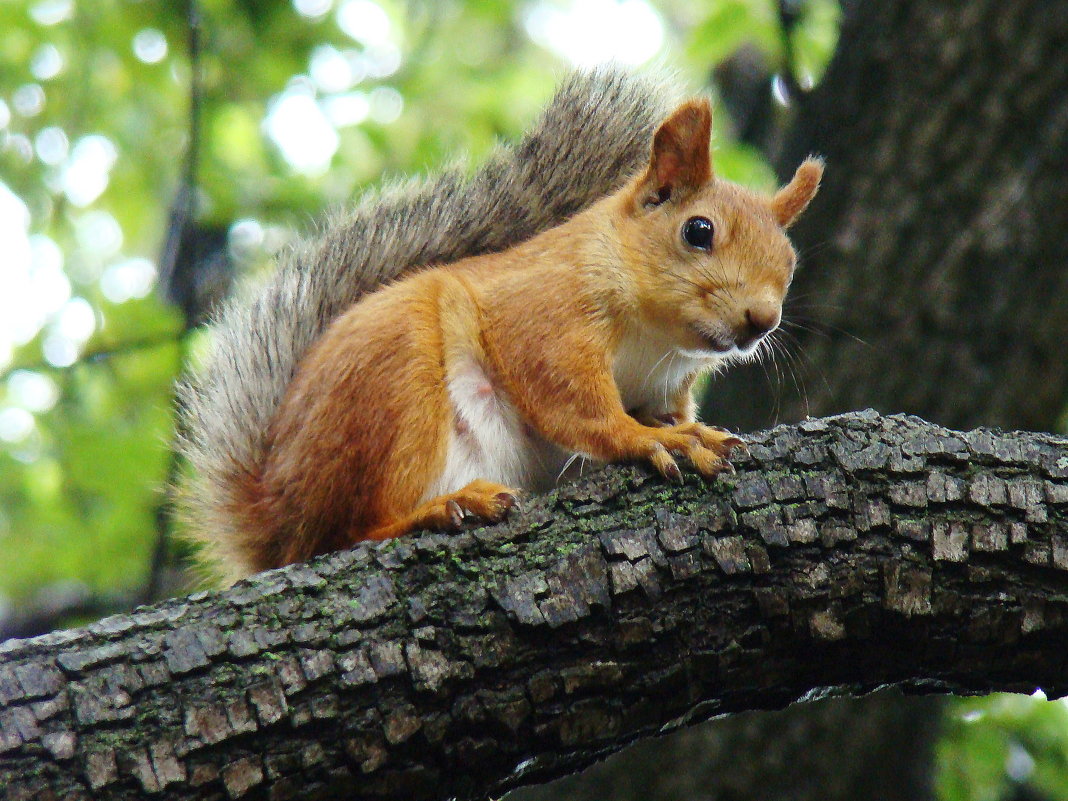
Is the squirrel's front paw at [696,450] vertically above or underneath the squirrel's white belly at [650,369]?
above

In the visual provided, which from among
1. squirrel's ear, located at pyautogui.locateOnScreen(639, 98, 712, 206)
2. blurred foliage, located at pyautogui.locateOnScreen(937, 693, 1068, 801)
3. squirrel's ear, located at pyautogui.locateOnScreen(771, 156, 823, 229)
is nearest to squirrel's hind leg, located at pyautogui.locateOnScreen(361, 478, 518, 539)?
squirrel's ear, located at pyautogui.locateOnScreen(639, 98, 712, 206)

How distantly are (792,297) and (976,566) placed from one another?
1.65 metres

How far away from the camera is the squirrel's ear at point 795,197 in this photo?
2.34 meters

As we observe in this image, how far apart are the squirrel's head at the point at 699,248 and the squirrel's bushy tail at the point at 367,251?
0.22 m

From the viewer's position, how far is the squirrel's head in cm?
205

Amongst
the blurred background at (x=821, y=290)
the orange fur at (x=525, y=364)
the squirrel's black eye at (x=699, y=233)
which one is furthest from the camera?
the blurred background at (x=821, y=290)

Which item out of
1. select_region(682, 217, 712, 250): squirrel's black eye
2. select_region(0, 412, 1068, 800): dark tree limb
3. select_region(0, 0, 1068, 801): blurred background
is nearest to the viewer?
select_region(0, 412, 1068, 800): dark tree limb

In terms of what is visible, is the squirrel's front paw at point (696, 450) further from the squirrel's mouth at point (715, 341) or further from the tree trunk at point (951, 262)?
the tree trunk at point (951, 262)

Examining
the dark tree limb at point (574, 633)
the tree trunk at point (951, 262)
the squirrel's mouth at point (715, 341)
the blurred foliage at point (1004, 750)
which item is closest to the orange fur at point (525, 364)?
the squirrel's mouth at point (715, 341)

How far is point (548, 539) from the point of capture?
5.54 ft

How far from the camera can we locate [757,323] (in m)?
2.01

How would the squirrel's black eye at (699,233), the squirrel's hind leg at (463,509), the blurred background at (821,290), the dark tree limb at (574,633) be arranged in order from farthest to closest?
the blurred background at (821,290) < the squirrel's black eye at (699,233) < the squirrel's hind leg at (463,509) < the dark tree limb at (574,633)

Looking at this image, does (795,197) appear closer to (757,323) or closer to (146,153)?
(757,323)

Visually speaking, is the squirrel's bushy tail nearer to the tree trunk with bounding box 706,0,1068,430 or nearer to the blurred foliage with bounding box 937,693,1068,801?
the tree trunk with bounding box 706,0,1068,430
